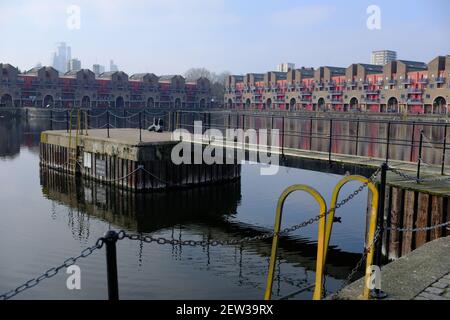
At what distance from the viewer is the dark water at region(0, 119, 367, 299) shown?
11.8 meters

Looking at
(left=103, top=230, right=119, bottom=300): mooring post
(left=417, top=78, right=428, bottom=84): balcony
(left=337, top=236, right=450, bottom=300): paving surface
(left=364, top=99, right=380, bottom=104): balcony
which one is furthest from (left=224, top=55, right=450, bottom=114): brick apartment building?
(left=103, top=230, right=119, bottom=300): mooring post

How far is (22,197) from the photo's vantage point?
22.1m

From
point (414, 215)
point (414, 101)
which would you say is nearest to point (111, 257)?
point (414, 215)

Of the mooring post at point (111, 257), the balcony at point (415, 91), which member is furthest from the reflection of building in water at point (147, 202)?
the balcony at point (415, 91)

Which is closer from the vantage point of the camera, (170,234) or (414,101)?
(170,234)

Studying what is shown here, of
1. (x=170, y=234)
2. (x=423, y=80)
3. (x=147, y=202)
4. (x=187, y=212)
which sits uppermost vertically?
(x=423, y=80)

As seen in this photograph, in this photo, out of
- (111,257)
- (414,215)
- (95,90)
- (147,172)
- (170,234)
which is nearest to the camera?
(111,257)

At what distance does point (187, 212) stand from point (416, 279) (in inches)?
543

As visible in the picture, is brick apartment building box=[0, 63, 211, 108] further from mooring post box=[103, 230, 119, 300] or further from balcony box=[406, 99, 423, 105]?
mooring post box=[103, 230, 119, 300]

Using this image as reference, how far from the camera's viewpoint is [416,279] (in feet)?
21.6

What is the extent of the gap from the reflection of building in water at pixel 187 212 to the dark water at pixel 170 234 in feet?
0.14

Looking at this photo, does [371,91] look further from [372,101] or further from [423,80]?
[423,80]

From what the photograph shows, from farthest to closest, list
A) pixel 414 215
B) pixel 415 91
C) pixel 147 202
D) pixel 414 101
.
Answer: pixel 414 101 < pixel 415 91 < pixel 147 202 < pixel 414 215
